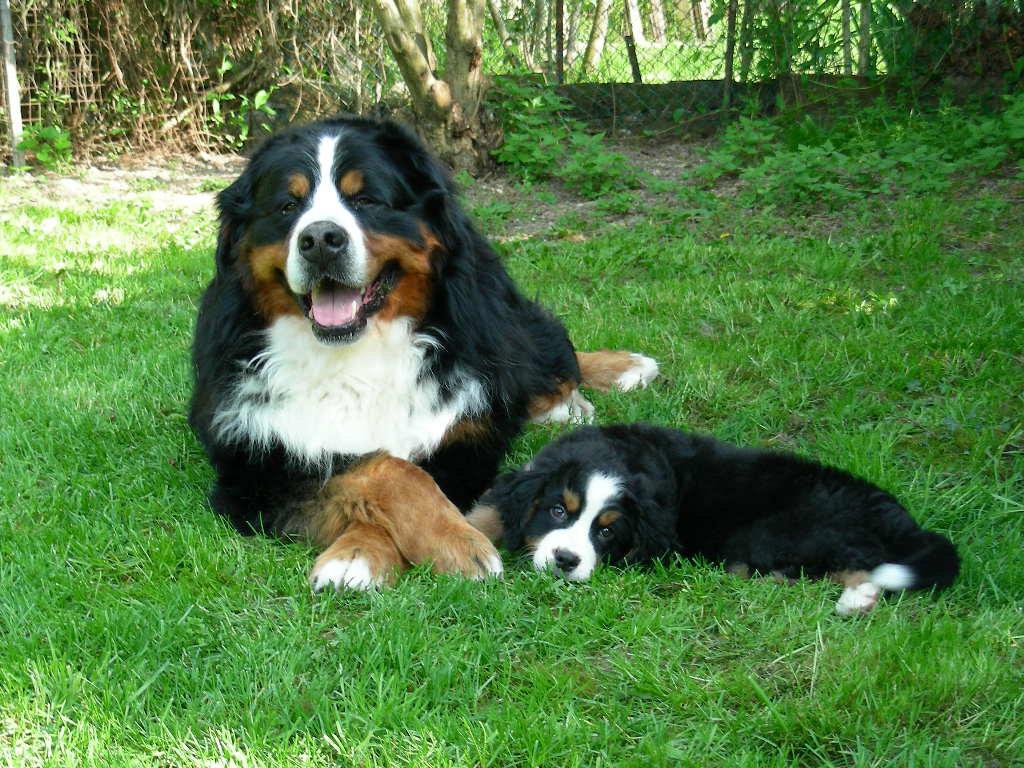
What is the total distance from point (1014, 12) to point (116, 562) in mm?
6940

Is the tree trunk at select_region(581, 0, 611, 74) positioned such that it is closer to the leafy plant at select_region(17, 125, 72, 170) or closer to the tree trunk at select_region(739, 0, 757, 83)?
the tree trunk at select_region(739, 0, 757, 83)

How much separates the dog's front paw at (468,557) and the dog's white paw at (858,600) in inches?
35.8

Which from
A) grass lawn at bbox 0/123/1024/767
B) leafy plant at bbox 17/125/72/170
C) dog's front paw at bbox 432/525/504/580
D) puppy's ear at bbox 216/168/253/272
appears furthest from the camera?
leafy plant at bbox 17/125/72/170

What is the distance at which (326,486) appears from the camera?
10.3 ft

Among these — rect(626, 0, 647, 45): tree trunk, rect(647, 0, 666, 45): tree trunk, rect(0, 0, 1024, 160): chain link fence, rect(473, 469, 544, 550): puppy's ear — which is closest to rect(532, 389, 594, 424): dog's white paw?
rect(473, 469, 544, 550): puppy's ear

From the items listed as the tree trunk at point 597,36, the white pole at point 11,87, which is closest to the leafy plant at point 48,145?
the white pole at point 11,87

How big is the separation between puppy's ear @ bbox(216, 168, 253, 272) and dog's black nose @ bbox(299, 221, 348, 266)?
338 millimetres

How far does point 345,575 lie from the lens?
2.76m

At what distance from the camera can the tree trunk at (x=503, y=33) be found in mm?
8320

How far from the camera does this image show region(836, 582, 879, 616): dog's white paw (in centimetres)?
263

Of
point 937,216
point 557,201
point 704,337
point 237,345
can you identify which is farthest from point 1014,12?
point 237,345

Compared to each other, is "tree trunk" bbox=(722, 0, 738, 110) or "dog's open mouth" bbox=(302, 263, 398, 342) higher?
"tree trunk" bbox=(722, 0, 738, 110)

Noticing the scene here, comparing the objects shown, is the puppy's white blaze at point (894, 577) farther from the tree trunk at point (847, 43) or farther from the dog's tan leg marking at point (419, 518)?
the tree trunk at point (847, 43)

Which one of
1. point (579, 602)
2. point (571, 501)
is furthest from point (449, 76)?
point (579, 602)
